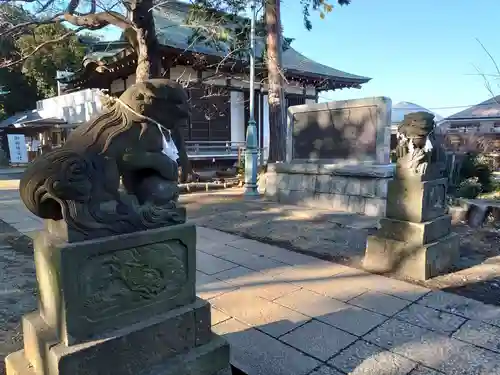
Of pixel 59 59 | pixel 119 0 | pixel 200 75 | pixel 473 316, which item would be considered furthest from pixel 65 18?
pixel 59 59

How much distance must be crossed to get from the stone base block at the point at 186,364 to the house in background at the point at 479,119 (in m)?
21.7

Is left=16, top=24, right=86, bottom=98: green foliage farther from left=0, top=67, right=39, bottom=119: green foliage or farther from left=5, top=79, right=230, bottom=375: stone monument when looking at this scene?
left=5, top=79, right=230, bottom=375: stone monument

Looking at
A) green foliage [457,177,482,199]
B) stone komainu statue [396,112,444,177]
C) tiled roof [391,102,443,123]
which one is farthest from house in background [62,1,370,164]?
stone komainu statue [396,112,444,177]

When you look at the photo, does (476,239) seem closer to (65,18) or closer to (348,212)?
(348,212)

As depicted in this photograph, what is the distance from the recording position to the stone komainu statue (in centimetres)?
381

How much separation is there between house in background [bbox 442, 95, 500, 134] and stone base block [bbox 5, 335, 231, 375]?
21683 mm

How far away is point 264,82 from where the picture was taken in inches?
516

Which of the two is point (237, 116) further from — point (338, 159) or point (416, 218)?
point (416, 218)

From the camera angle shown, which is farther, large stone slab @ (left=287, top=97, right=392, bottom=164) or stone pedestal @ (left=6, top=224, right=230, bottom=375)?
large stone slab @ (left=287, top=97, right=392, bottom=164)

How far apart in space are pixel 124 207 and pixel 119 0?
766 centimetres

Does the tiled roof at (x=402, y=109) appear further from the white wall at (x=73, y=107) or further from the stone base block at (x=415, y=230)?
the stone base block at (x=415, y=230)

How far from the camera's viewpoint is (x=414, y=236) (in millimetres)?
3816

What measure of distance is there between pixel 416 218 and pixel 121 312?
3127 millimetres

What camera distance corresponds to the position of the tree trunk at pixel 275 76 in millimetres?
9820
